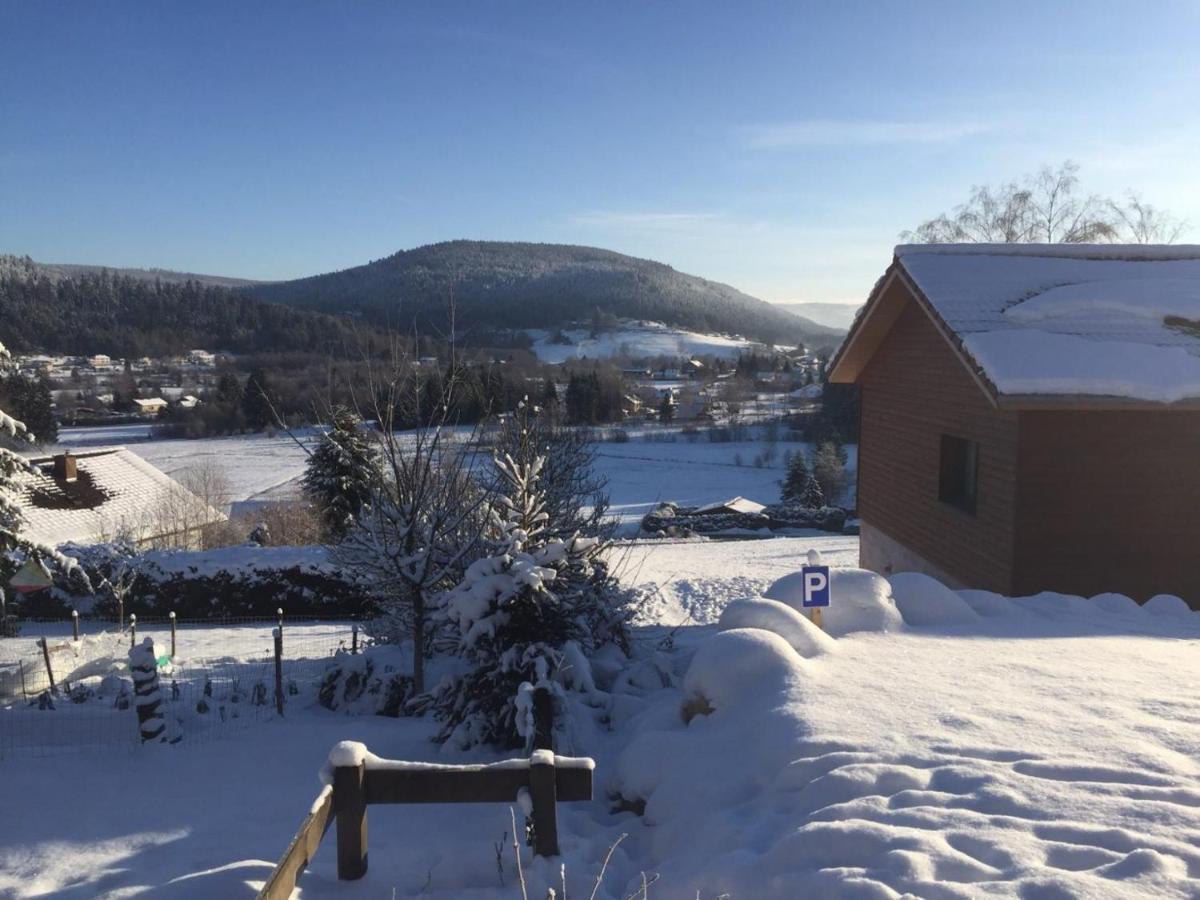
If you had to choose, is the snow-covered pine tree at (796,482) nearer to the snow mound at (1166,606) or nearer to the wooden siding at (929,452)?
the wooden siding at (929,452)

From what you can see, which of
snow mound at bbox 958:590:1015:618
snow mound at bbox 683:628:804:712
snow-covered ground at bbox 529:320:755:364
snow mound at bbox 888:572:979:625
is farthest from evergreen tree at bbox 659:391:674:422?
snow mound at bbox 683:628:804:712

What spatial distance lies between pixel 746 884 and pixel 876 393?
11417 mm

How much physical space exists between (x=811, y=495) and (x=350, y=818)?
1759 inches

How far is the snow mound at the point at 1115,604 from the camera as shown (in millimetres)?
7902

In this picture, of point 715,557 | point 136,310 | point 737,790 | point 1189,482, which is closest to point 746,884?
point 737,790

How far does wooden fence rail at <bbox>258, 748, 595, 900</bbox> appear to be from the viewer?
3.99 m

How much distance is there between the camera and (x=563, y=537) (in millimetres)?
8336

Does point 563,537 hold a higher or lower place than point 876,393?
lower

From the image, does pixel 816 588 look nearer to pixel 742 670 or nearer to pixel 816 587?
pixel 816 587

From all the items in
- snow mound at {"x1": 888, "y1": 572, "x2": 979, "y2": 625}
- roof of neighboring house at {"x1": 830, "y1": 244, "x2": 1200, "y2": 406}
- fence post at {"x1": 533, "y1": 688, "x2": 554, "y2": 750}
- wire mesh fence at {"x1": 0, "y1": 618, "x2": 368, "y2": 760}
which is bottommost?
wire mesh fence at {"x1": 0, "y1": 618, "x2": 368, "y2": 760}

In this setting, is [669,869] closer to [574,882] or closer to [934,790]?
[574,882]

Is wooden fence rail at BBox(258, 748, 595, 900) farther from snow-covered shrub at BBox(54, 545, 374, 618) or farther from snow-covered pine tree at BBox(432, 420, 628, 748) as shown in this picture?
snow-covered shrub at BBox(54, 545, 374, 618)

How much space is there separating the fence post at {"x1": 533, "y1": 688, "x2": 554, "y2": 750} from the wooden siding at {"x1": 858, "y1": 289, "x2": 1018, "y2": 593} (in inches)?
212

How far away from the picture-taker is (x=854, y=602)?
22.8 feet
